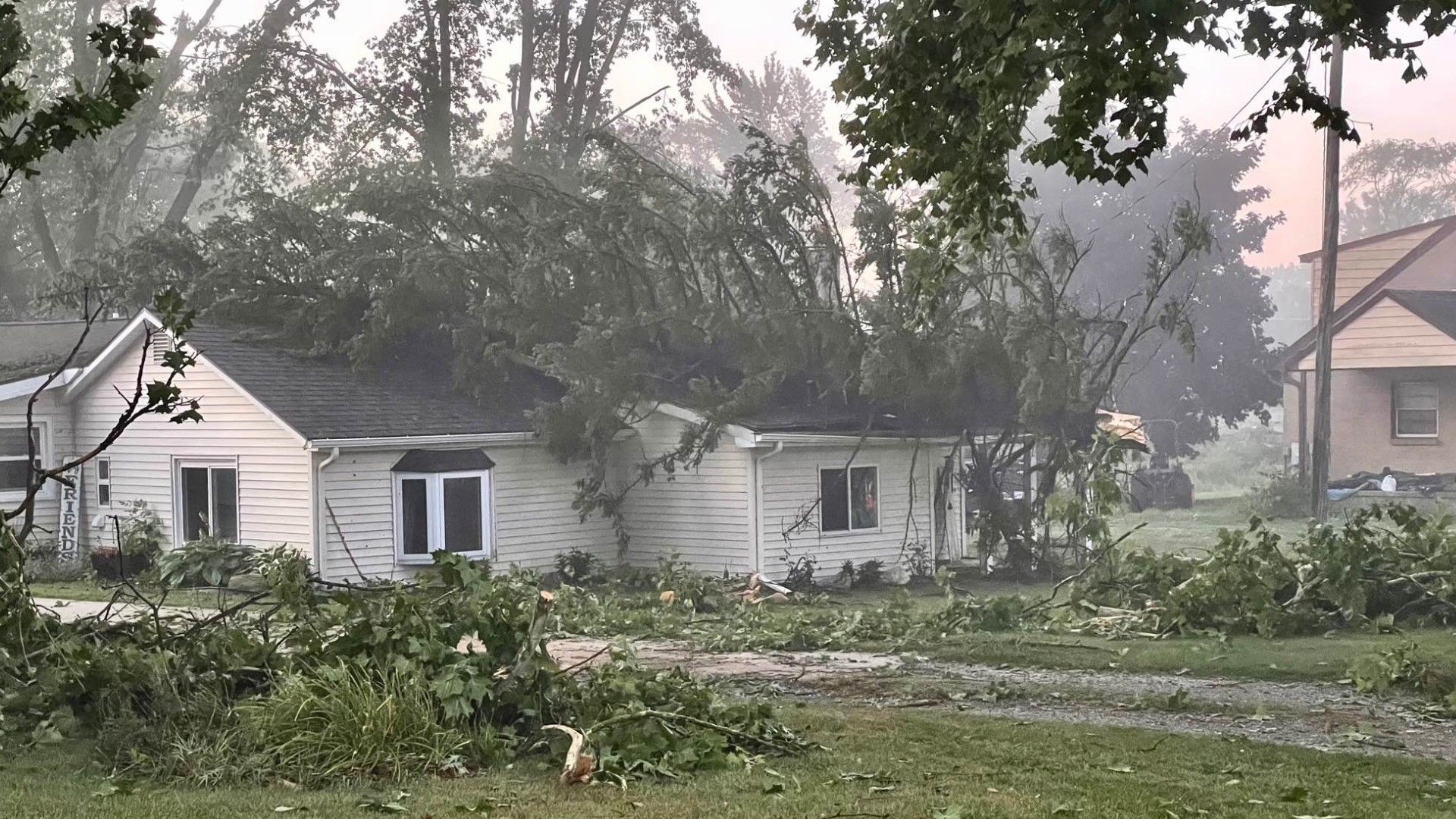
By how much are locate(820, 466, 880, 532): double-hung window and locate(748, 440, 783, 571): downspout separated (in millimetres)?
1114

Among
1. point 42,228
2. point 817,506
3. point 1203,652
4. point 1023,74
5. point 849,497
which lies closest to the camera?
point 1023,74

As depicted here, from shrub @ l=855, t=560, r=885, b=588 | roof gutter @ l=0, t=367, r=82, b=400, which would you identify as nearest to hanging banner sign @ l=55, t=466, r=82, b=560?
roof gutter @ l=0, t=367, r=82, b=400

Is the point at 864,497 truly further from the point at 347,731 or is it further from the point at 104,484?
the point at 347,731

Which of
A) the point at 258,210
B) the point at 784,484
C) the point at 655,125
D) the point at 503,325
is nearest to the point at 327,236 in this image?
the point at 258,210

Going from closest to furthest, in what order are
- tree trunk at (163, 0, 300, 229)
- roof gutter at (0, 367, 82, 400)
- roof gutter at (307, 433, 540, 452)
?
roof gutter at (307, 433, 540, 452)
roof gutter at (0, 367, 82, 400)
tree trunk at (163, 0, 300, 229)

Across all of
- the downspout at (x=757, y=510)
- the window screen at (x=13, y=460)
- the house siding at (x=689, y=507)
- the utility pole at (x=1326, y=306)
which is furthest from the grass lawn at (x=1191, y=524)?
the window screen at (x=13, y=460)

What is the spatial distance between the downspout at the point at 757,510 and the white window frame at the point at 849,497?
3.51 ft

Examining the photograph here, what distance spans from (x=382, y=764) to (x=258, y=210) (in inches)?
792

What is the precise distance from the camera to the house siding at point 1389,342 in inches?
1263

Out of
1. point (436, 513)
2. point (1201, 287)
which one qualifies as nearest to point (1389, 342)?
point (1201, 287)

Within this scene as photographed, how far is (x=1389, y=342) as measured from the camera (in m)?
32.8

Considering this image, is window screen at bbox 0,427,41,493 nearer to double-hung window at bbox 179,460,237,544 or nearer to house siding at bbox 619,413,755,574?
double-hung window at bbox 179,460,237,544

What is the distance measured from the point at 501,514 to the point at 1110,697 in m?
12.1

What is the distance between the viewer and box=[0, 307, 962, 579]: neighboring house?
68.0ft
